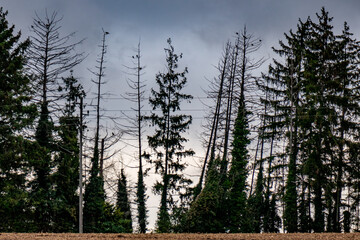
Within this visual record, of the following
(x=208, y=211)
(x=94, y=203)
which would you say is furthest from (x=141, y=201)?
(x=208, y=211)

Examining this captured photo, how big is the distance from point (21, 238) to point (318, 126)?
2397 cm

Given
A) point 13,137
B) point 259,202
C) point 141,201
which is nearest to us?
point 13,137

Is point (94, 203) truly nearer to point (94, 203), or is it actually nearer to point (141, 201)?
point (94, 203)

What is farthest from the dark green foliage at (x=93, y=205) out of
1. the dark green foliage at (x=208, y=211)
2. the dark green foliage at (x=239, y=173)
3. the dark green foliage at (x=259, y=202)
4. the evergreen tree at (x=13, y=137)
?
the dark green foliage at (x=259, y=202)

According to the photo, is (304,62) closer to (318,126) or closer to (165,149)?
(318,126)

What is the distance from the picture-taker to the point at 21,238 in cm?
1438

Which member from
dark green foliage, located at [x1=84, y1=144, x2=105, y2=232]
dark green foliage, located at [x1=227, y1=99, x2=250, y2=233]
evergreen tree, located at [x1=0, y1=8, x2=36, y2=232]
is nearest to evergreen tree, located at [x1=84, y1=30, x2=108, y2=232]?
dark green foliage, located at [x1=84, y1=144, x2=105, y2=232]

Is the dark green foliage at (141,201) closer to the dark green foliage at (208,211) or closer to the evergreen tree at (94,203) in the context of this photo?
the evergreen tree at (94,203)

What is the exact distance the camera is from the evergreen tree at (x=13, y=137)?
1095 inches

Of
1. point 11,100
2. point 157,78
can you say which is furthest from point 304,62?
point 11,100

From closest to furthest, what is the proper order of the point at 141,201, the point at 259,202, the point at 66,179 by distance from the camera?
the point at 66,179, the point at 141,201, the point at 259,202

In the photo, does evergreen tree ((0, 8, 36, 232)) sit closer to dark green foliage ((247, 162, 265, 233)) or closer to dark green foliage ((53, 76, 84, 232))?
dark green foliage ((53, 76, 84, 232))

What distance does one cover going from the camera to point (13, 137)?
28078mm

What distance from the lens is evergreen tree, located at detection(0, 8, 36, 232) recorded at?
2781 cm
